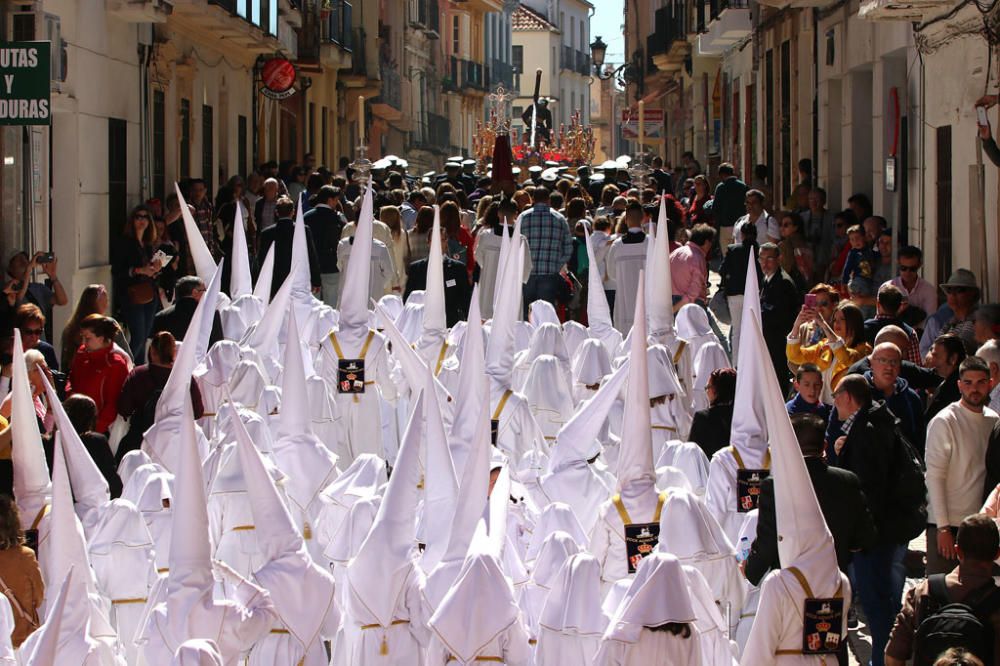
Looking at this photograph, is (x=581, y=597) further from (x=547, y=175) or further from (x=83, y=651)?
(x=547, y=175)

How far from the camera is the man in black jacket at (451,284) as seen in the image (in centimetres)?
1596

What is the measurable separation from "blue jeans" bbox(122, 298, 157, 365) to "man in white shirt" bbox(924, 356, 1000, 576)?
8.22m

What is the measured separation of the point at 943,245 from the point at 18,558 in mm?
10282

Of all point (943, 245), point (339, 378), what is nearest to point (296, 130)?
point (943, 245)

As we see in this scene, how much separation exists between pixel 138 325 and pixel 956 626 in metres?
10.4

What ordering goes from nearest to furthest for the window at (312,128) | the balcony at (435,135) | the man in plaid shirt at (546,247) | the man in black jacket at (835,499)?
the man in black jacket at (835,499), the man in plaid shirt at (546,247), the window at (312,128), the balcony at (435,135)

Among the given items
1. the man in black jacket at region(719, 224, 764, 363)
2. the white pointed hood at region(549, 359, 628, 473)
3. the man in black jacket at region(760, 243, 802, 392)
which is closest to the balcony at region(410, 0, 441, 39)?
the man in black jacket at region(719, 224, 764, 363)

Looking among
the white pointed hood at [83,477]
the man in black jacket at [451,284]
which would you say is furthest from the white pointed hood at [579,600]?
the man in black jacket at [451,284]

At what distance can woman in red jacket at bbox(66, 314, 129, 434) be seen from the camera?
10.9 meters

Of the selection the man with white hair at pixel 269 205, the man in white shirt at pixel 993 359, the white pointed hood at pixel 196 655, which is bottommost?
the white pointed hood at pixel 196 655

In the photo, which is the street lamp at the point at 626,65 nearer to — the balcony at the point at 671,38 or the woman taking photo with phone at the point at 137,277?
the balcony at the point at 671,38

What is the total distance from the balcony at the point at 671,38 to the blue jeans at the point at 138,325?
23318mm

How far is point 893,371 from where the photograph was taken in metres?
9.48

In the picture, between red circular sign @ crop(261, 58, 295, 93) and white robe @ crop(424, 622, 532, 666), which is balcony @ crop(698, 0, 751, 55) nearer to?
red circular sign @ crop(261, 58, 295, 93)
